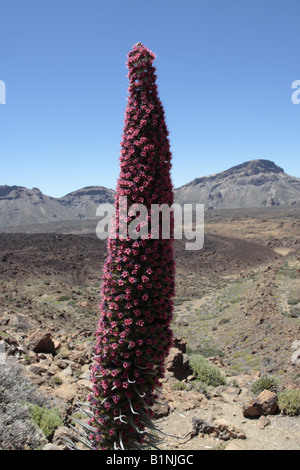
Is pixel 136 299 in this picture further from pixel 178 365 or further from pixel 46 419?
pixel 178 365

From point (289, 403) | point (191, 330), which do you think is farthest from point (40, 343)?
point (191, 330)

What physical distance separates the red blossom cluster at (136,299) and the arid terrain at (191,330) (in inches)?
33.1

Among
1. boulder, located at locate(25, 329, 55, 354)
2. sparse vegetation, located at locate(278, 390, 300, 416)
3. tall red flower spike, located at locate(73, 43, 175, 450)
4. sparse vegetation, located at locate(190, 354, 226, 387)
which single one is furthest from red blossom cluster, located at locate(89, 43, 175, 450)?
boulder, located at locate(25, 329, 55, 354)

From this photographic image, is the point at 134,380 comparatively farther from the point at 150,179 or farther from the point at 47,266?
the point at 47,266

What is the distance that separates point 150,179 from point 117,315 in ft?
5.22

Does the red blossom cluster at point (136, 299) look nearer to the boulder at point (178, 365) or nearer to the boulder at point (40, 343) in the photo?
the boulder at point (178, 365)

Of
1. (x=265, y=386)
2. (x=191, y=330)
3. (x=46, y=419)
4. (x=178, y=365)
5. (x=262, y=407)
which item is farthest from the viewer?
(x=191, y=330)

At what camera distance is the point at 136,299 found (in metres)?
3.92

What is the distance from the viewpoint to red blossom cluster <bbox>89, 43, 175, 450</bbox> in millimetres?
3941

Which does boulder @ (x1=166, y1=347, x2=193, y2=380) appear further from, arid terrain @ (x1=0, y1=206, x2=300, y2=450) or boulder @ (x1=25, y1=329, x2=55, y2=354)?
boulder @ (x1=25, y1=329, x2=55, y2=354)

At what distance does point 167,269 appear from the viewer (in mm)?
4070

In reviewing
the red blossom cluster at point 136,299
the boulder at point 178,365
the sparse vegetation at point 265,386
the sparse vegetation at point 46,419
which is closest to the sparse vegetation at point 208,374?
the boulder at point 178,365

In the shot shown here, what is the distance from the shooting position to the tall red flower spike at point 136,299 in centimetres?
394
